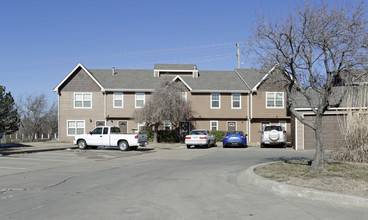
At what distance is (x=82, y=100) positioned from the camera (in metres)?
36.0

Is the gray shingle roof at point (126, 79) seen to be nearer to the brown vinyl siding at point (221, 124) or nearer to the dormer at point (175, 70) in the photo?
the dormer at point (175, 70)

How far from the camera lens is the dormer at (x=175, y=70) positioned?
130ft

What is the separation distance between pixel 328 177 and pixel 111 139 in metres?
17.3

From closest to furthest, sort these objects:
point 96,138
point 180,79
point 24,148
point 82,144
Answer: point 96,138 → point 82,144 → point 24,148 → point 180,79

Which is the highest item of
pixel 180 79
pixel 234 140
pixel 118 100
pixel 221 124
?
pixel 180 79

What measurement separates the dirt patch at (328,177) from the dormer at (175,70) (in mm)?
27672

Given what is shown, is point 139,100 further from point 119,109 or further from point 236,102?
point 236,102

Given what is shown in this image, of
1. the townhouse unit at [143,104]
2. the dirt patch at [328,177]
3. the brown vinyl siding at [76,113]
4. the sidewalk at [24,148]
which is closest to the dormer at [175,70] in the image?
the townhouse unit at [143,104]

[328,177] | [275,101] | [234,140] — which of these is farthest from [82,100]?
[328,177]

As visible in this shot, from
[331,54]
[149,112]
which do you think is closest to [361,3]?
[331,54]

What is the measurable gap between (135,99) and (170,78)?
4.57m

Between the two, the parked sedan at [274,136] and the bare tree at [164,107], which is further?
the bare tree at [164,107]

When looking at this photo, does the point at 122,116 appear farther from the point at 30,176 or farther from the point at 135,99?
the point at 30,176

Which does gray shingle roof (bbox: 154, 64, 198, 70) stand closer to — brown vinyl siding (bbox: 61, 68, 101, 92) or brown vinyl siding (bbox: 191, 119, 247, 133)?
brown vinyl siding (bbox: 191, 119, 247, 133)
